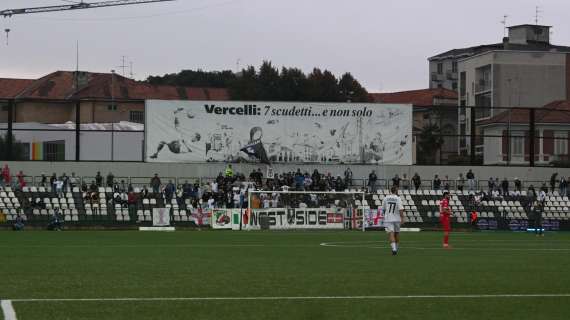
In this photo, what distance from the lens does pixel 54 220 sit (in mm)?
53469

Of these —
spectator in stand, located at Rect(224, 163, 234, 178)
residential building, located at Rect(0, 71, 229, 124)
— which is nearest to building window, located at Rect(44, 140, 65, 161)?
spectator in stand, located at Rect(224, 163, 234, 178)

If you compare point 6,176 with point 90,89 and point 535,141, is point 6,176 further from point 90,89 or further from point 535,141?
point 90,89

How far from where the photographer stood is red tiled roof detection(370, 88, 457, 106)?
135125 mm

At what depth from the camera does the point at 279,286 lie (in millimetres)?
17141

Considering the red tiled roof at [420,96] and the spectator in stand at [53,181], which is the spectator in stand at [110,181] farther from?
the red tiled roof at [420,96]

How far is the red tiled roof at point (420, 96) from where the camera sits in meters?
135

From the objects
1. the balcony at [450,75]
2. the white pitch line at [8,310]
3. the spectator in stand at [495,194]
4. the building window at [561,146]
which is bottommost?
the white pitch line at [8,310]

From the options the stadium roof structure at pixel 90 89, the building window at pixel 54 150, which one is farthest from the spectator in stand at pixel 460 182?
the stadium roof structure at pixel 90 89

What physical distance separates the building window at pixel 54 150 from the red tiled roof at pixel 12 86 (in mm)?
54891

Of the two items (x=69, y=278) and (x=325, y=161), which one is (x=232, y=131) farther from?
(x=69, y=278)

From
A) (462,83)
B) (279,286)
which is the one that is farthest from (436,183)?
(462,83)

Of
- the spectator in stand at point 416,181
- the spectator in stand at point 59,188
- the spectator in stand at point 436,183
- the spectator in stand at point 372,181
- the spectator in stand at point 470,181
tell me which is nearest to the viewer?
the spectator in stand at point 59,188

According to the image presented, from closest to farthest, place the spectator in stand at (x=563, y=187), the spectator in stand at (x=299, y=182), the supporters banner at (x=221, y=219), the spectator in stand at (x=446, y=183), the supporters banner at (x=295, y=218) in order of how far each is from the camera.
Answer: the supporters banner at (x=295, y=218), the supporters banner at (x=221, y=219), the spectator in stand at (x=299, y=182), the spectator in stand at (x=563, y=187), the spectator in stand at (x=446, y=183)

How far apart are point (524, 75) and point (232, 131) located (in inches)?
2208
